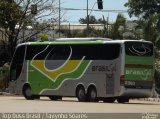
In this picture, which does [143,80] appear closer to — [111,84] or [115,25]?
[111,84]

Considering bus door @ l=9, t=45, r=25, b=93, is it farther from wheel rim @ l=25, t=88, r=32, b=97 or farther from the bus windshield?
the bus windshield

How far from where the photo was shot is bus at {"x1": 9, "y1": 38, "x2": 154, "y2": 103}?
29109mm

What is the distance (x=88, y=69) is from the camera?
30312mm

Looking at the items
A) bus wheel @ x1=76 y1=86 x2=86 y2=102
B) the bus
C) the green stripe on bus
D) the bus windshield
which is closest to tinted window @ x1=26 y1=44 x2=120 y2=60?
the bus

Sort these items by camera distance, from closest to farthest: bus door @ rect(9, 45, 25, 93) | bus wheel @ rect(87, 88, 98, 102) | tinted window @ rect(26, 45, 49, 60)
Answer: bus wheel @ rect(87, 88, 98, 102) → tinted window @ rect(26, 45, 49, 60) → bus door @ rect(9, 45, 25, 93)

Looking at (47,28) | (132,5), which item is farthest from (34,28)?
(132,5)

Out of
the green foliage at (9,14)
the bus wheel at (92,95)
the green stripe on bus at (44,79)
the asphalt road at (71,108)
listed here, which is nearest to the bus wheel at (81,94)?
the bus wheel at (92,95)

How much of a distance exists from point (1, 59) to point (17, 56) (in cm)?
2138

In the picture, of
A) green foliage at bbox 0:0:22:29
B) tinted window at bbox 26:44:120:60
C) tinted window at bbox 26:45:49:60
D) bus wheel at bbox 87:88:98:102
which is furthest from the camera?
green foliage at bbox 0:0:22:29

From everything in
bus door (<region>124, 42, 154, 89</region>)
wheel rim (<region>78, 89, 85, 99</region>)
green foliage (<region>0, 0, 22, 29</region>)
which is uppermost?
green foliage (<region>0, 0, 22, 29</region>)

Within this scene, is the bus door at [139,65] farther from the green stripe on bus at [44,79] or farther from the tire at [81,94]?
the green stripe on bus at [44,79]

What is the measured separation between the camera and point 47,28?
180 ft

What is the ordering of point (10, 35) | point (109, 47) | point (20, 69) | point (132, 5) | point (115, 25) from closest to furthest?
point (109, 47), point (20, 69), point (10, 35), point (115, 25), point (132, 5)

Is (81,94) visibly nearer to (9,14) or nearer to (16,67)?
(16,67)
